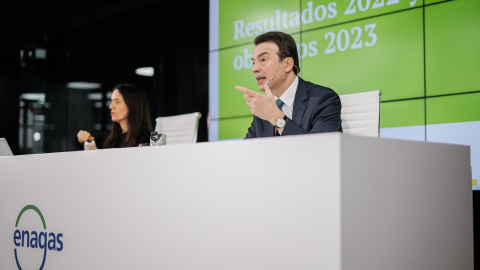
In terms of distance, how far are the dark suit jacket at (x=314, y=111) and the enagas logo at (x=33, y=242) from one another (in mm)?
1100

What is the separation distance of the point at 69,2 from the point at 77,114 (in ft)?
5.17

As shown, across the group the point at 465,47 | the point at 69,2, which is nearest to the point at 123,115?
the point at 465,47

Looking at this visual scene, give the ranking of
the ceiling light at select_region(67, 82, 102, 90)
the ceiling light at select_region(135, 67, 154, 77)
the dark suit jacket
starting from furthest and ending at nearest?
1. the ceiling light at select_region(67, 82, 102, 90)
2. the ceiling light at select_region(135, 67, 154, 77)
3. the dark suit jacket

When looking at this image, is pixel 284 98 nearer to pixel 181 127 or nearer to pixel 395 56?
pixel 181 127

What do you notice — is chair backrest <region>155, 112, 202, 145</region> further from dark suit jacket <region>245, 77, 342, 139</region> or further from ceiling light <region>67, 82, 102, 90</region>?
ceiling light <region>67, 82, 102, 90</region>

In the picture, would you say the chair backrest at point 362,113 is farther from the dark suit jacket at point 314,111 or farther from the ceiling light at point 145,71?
the ceiling light at point 145,71

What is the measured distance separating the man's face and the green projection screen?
1.50 m

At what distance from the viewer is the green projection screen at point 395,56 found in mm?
3469

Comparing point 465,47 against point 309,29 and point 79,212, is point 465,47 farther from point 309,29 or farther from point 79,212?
point 79,212

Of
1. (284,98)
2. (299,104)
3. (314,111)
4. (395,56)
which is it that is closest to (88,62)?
(395,56)

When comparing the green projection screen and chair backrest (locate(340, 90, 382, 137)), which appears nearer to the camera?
chair backrest (locate(340, 90, 382, 137))

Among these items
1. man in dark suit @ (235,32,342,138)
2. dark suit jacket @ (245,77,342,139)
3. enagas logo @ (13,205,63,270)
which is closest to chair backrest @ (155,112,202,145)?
man in dark suit @ (235,32,342,138)

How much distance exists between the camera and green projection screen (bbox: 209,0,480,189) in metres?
3.47

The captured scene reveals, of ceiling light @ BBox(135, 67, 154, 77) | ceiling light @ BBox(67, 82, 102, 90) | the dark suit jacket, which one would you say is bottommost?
the dark suit jacket
